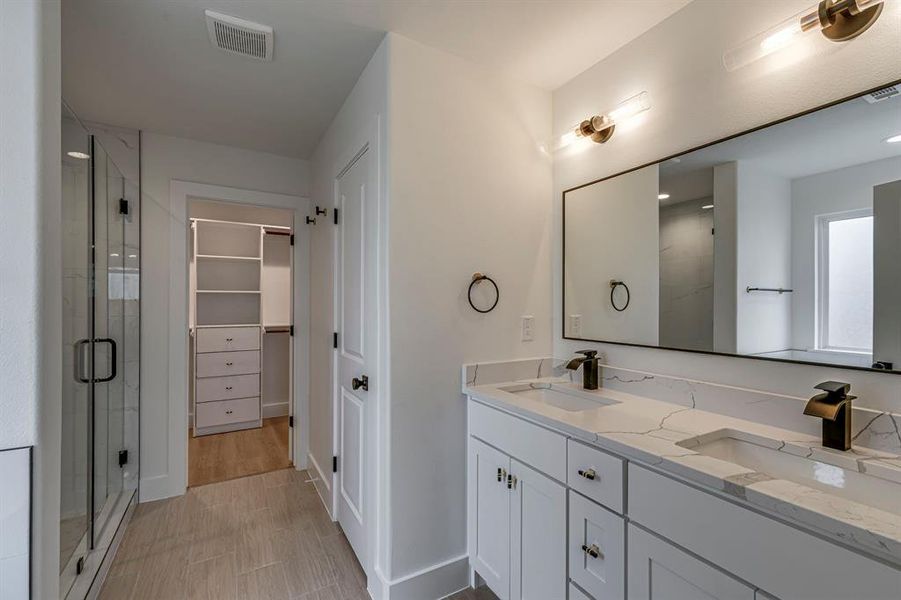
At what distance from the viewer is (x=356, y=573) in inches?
75.8

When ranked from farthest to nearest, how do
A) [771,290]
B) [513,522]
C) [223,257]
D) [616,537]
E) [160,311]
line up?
[223,257], [160,311], [513,522], [771,290], [616,537]

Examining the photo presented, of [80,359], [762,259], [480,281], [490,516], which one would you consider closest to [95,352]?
[80,359]

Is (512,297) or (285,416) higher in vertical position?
(512,297)

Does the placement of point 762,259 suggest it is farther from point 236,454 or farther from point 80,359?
point 236,454

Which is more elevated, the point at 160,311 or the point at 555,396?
the point at 160,311

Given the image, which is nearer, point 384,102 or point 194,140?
point 384,102

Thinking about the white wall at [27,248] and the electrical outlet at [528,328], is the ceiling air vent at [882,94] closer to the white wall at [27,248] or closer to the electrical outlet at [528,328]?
the electrical outlet at [528,328]

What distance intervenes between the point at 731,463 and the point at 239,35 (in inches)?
92.9

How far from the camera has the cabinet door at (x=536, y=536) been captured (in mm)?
1318

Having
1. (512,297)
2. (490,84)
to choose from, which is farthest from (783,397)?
(490,84)

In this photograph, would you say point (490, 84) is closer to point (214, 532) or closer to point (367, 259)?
point (367, 259)

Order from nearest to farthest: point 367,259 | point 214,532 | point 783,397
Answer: point 783,397
point 367,259
point 214,532

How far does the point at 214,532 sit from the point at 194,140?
259 centimetres

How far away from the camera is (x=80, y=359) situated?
176cm
